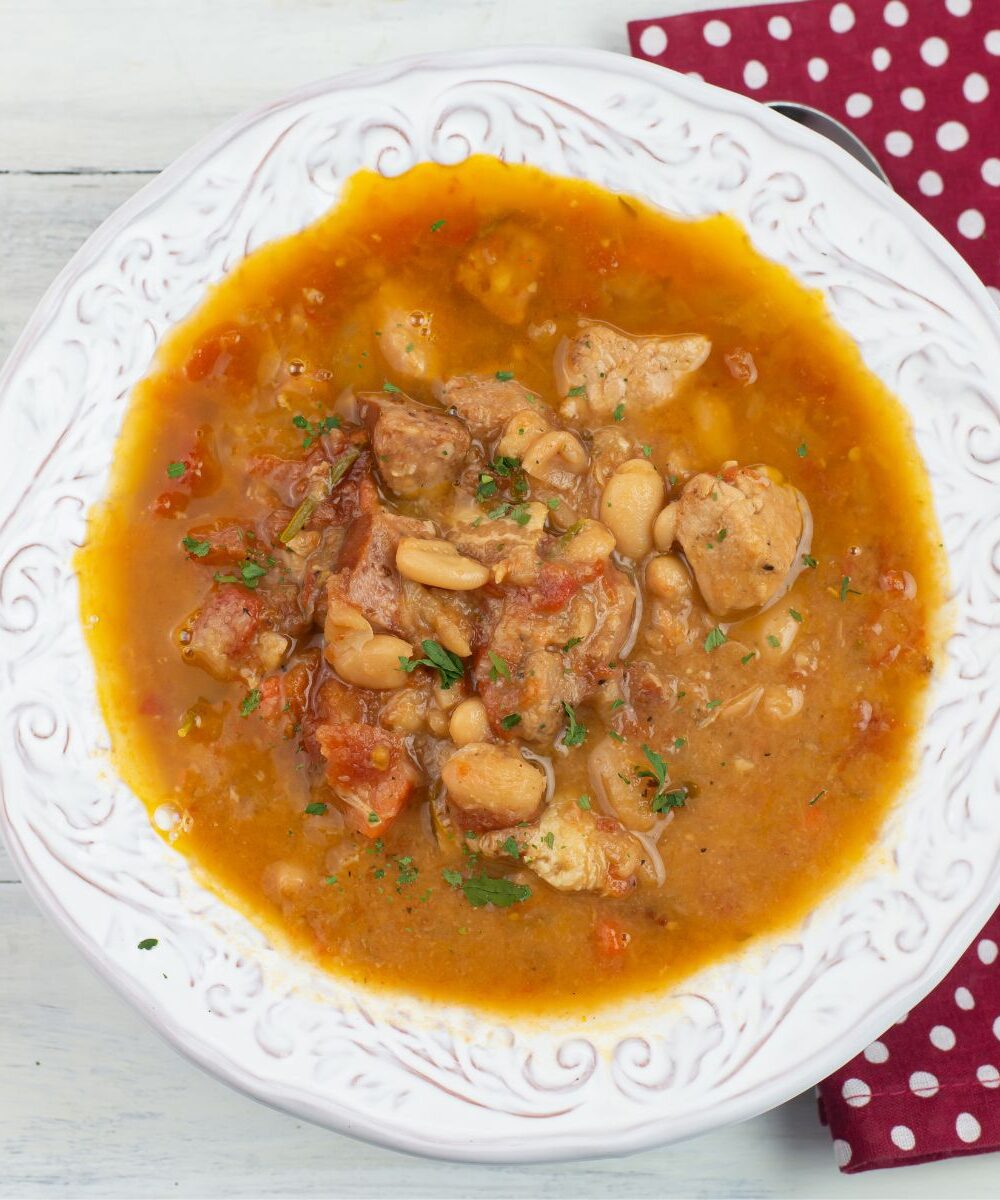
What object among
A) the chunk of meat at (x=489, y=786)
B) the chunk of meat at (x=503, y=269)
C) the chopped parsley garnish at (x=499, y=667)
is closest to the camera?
the chunk of meat at (x=489, y=786)

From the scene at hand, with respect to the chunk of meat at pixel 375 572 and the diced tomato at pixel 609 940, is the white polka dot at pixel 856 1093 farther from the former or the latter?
the chunk of meat at pixel 375 572

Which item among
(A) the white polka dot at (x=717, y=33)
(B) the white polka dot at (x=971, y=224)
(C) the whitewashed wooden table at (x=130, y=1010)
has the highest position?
(A) the white polka dot at (x=717, y=33)

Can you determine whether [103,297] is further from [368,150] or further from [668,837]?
[668,837]

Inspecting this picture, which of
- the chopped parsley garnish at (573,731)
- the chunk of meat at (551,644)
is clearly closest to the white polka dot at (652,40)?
the chunk of meat at (551,644)

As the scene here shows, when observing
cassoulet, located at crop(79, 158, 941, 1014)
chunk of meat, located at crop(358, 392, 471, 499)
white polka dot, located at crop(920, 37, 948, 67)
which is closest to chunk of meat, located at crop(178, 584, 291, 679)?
cassoulet, located at crop(79, 158, 941, 1014)

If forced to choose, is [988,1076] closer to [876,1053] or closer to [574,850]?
[876,1053]

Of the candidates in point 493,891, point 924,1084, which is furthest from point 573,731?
point 924,1084
